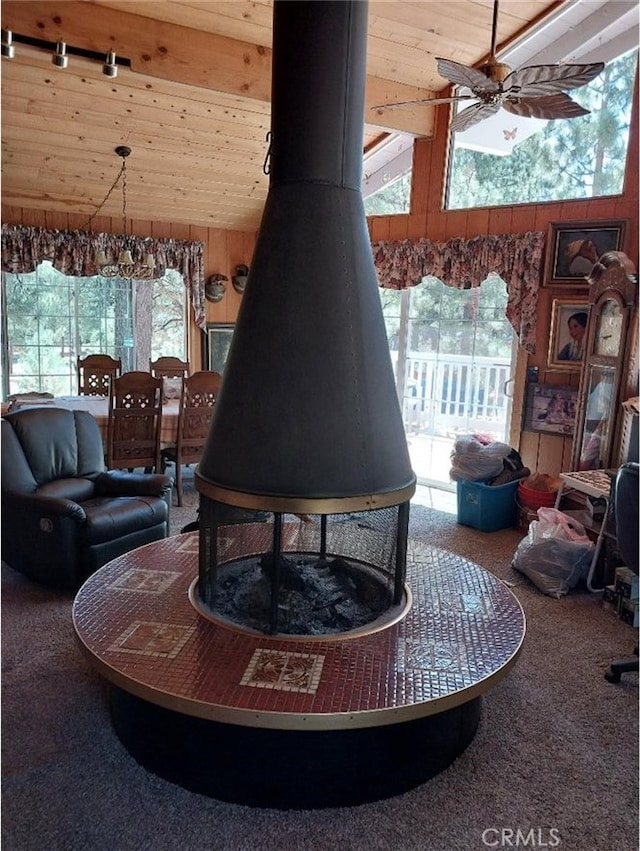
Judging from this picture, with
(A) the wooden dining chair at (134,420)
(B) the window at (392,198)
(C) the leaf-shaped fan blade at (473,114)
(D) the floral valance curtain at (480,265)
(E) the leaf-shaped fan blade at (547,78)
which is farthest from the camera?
(B) the window at (392,198)

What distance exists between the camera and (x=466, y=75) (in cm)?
266

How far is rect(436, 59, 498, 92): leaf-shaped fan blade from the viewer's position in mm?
2617

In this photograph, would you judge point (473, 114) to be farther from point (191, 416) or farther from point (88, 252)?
point (88, 252)

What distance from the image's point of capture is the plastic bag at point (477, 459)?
4723mm

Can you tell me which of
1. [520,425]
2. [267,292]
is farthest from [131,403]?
[520,425]

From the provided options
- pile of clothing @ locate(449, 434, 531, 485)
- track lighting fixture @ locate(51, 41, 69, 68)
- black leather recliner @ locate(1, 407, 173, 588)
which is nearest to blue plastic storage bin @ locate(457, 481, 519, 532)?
pile of clothing @ locate(449, 434, 531, 485)

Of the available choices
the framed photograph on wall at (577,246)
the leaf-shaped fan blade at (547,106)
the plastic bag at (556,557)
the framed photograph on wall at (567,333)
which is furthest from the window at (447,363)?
the leaf-shaped fan blade at (547,106)

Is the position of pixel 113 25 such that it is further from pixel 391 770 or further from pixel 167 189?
pixel 391 770

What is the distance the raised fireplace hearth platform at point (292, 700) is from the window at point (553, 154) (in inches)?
144

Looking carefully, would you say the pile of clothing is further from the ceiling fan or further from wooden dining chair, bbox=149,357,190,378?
wooden dining chair, bbox=149,357,190,378

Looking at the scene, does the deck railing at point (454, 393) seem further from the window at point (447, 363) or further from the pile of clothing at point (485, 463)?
the pile of clothing at point (485, 463)

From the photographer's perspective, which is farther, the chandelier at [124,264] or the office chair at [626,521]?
the chandelier at [124,264]

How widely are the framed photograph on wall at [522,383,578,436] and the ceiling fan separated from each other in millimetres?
2424

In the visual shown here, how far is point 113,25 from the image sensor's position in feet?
13.2
